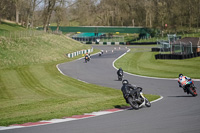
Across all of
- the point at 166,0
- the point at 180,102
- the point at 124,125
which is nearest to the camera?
the point at 124,125

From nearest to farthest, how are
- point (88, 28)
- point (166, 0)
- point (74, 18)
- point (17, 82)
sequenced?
point (17, 82)
point (88, 28)
point (166, 0)
point (74, 18)

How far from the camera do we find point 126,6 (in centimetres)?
15975

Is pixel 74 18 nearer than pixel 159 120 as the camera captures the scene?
No

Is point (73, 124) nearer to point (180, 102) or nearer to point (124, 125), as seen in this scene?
point (124, 125)

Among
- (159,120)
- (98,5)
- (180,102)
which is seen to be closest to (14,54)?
(180,102)

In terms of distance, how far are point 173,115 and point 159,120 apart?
1251mm

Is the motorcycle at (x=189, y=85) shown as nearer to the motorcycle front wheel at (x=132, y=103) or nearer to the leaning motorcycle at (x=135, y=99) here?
the leaning motorcycle at (x=135, y=99)

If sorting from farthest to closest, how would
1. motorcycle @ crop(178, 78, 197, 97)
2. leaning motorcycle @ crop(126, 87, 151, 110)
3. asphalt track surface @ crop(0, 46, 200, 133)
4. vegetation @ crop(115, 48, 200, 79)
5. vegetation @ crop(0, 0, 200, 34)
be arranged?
vegetation @ crop(0, 0, 200, 34)
vegetation @ crop(115, 48, 200, 79)
motorcycle @ crop(178, 78, 197, 97)
leaning motorcycle @ crop(126, 87, 151, 110)
asphalt track surface @ crop(0, 46, 200, 133)

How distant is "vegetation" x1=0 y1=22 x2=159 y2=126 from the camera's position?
16.8 metres

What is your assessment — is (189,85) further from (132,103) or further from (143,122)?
(143,122)

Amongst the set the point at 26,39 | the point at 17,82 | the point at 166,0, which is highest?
the point at 166,0

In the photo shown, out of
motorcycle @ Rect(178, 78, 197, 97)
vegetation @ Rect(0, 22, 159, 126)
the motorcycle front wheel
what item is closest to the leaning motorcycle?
the motorcycle front wheel

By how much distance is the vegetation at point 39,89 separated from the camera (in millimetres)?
16792

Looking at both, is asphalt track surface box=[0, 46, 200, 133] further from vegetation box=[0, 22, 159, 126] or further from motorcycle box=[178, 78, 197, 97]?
motorcycle box=[178, 78, 197, 97]
